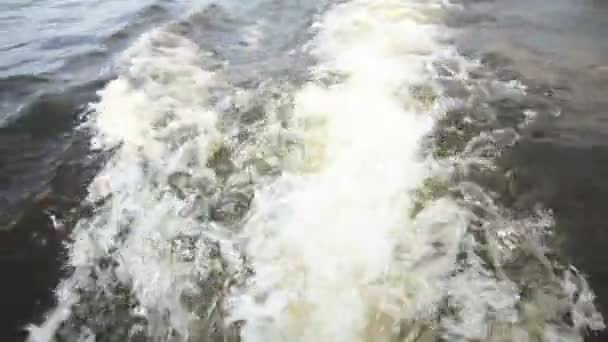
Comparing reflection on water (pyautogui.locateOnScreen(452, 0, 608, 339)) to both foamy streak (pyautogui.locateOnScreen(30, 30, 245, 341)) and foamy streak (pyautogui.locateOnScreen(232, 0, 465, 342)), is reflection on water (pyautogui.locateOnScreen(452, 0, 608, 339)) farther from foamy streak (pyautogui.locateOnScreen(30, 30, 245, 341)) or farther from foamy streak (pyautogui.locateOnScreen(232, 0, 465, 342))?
foamy streak (pyautogui.locateOnScreen(30, 30, 245, 341))

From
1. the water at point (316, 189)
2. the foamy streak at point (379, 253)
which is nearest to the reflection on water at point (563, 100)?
the water at point (316, 189)

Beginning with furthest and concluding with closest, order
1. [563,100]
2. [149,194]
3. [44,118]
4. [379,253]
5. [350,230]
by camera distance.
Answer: [44,118] → [563,100] → [149,194] → [350,230] → [379,253]

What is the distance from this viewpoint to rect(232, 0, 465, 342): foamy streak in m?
3.61

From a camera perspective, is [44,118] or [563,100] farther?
[44,118]

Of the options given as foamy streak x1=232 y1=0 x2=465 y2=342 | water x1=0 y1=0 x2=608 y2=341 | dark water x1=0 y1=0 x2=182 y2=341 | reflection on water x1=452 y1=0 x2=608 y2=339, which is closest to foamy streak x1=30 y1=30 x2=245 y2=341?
water x1=0 y1=0 x2=608 y2=341

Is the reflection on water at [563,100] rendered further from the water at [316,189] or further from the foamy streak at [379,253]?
the foamy streak at [379,253]

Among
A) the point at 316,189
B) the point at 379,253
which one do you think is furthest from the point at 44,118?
the point at 379,253

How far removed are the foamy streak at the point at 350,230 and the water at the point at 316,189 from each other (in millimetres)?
17

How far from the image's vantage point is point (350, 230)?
423 centimetres

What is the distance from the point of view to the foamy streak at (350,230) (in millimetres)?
3609

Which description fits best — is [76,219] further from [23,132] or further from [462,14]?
[462,14]

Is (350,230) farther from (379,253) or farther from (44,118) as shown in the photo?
(44,118)

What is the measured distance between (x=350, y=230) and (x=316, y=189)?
1.92ft

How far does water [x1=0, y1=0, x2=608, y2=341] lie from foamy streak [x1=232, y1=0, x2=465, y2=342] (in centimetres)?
2
